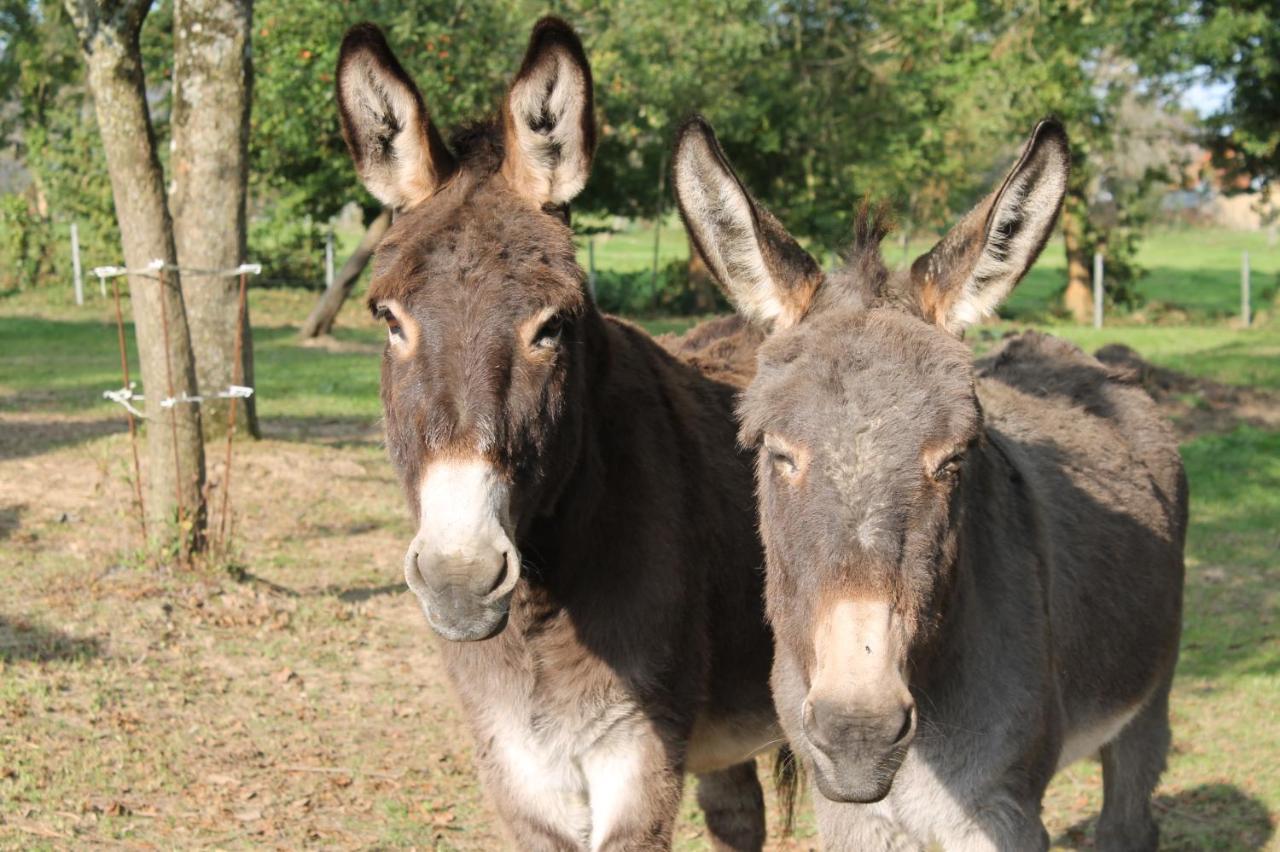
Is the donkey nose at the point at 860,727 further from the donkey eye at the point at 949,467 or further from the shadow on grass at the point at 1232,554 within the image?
the shadow on grass at the point at 1232,554

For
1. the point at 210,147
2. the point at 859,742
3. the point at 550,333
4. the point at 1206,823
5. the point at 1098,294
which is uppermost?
the point at 210,147

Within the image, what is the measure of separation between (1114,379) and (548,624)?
2.80 meters

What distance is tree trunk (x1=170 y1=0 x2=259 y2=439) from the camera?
824cm

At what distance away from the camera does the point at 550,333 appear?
343cm

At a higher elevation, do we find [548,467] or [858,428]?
[858,428]

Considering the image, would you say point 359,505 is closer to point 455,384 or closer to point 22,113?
point 455,384

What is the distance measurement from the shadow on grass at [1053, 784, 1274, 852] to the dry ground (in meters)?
0.01

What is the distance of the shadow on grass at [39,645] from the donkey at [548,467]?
326 cm

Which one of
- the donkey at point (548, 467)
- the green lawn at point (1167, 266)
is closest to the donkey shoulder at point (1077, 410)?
the donkey at point (548, 467)

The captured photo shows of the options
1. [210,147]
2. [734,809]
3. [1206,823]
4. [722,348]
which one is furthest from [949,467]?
[210,147]

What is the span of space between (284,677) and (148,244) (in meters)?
2.52

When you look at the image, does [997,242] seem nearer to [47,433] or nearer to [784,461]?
[784,461]

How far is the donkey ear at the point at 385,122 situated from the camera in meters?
3.75

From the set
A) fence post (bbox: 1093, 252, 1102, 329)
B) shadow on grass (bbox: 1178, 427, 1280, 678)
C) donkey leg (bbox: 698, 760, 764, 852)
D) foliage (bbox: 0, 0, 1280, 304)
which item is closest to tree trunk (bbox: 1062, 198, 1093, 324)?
foliage (bbox: 0, 0, 1280, 304)
